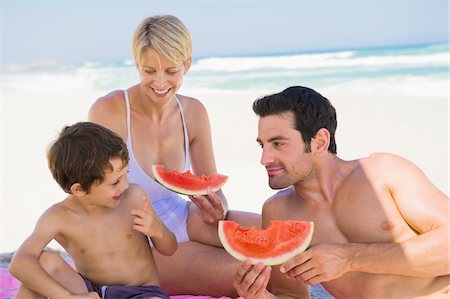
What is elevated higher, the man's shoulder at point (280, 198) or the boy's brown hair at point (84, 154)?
the boy's brown hair at point (84, 154)

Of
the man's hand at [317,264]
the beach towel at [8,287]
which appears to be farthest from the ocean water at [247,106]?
the man's hand at [317,264]

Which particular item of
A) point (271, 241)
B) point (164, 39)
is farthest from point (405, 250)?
point (164, 39)

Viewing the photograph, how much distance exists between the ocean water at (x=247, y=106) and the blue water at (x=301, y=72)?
38 millimetres

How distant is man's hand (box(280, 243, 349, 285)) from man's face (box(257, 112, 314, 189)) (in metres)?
0.44

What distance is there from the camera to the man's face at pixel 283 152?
3.36 meters

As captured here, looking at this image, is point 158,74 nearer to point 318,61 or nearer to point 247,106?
point 247,106

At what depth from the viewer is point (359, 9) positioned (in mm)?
29422

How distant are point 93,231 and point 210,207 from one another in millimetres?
817

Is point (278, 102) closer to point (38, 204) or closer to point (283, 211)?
point (283, 211)

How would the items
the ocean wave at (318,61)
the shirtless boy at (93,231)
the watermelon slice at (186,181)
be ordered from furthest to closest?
the ocean wave at (318,61) → the watermelon slice at (186,181) → the shirtless boy at (93,231)

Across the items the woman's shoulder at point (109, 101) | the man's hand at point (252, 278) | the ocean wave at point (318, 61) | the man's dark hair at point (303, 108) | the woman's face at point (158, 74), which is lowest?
the man's hand at point (252, 278)

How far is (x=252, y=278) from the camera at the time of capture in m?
3.10

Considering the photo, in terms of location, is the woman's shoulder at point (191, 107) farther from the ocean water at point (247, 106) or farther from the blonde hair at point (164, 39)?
the ocean water at point (247, 106)

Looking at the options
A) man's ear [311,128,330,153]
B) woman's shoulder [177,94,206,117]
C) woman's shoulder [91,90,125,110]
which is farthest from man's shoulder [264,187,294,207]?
woman's shoulder [91,90,125,110]
